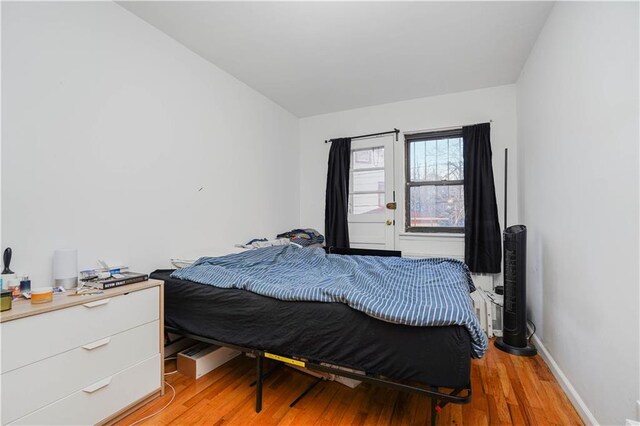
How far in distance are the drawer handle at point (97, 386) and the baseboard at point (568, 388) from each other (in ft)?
8.15

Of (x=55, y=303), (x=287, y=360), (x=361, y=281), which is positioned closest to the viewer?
(x=55, y=303)

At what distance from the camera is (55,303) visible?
4.40ft

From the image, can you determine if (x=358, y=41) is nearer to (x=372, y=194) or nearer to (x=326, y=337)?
(x=372, y=194)

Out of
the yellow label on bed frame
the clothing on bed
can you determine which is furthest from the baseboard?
the yellow label on bed frame

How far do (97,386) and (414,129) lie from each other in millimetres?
3734

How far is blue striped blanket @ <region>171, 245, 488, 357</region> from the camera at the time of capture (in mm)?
1310

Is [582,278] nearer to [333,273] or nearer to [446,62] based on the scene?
[333,273]

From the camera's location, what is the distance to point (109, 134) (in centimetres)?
197

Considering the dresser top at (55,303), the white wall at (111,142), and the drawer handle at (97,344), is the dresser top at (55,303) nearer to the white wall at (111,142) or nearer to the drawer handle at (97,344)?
the drawer handle at (97,344)

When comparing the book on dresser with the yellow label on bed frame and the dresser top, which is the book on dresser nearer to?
the dresser top

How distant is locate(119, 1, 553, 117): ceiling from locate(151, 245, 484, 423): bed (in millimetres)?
1946

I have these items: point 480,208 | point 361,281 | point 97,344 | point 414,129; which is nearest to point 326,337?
point 361,281

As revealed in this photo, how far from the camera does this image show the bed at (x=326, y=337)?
125cm

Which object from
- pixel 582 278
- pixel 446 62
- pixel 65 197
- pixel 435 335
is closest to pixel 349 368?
pixel 435 335
